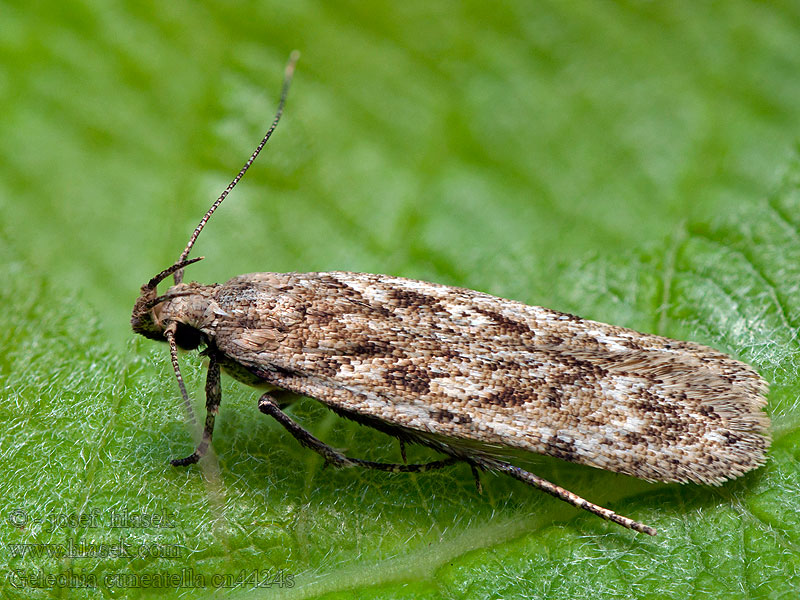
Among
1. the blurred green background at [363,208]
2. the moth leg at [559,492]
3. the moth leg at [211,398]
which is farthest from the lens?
the moth leg at [211,398]

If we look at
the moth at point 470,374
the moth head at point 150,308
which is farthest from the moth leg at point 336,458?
the moth head at point 150,308

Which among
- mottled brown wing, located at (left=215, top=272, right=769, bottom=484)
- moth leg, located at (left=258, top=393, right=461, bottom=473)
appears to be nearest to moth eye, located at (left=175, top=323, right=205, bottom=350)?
mottled brown wing, located at (left=215, top=272, right=769, bottom=484)

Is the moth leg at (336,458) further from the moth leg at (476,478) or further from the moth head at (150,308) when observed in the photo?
the moth head at (150,308)

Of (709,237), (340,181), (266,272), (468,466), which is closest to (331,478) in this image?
(468,466)

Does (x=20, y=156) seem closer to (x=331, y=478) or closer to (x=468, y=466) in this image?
(x=331, y=478)

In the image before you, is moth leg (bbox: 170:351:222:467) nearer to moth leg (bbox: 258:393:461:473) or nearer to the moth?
the moth

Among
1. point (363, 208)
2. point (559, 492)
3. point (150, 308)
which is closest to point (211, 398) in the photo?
point (150, 308)

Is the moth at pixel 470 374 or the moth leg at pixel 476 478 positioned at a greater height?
the moth at pixel 470 374
